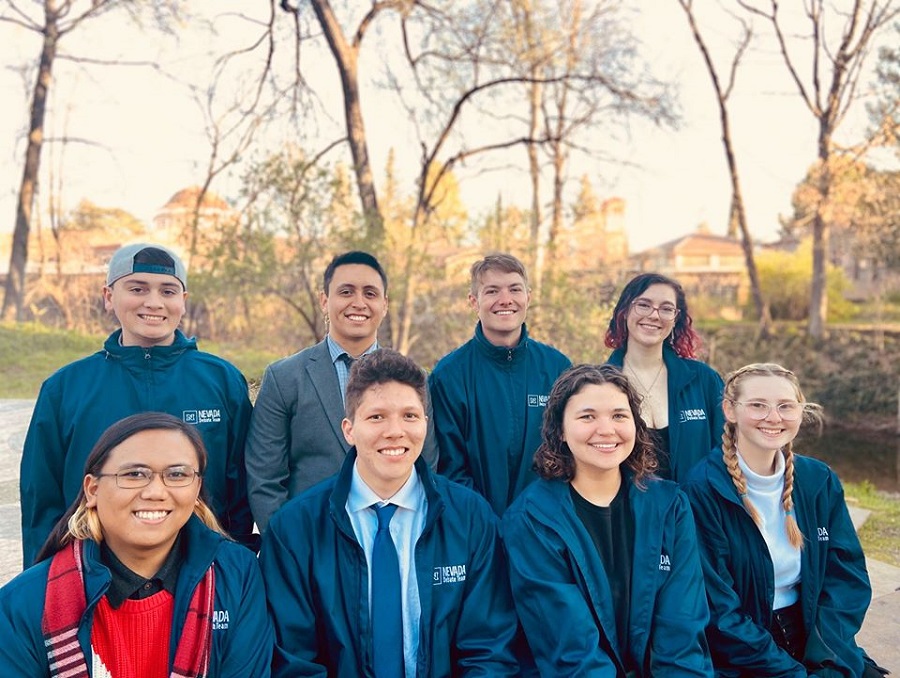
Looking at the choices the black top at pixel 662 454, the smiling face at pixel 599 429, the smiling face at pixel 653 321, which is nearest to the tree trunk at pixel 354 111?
the smiling face at pixel 653 321

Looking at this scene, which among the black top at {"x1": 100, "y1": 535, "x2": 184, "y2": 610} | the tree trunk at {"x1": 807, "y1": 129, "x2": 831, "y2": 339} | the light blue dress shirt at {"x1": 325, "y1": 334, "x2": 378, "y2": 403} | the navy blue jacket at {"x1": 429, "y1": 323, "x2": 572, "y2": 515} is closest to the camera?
the black top at {"x1": 100, "y1": 535, "x2": 184, "y2": 610}

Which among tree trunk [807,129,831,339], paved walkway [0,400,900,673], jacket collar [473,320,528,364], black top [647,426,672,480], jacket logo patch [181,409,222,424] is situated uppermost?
tree trunk [807,129,831,339]

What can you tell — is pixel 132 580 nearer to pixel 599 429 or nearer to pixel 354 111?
pixel 599 429

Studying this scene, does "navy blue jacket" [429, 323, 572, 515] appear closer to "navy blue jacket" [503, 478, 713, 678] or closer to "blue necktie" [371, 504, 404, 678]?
"navy blue jacket" [503, 478, 713, 678]

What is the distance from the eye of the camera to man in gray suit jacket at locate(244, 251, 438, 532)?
327cm

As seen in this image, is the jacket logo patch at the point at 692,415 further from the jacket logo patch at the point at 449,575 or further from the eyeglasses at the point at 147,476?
the eyeglasses at the point at 147,476

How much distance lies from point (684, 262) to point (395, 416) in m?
62.6

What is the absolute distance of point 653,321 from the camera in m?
3.90

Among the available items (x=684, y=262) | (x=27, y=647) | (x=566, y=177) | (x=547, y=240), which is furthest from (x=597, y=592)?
(x=684, y=262)

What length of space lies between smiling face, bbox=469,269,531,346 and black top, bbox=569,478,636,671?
992mm

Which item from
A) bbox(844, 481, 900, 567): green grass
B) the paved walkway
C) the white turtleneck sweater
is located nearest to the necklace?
the white turtleneck sweater

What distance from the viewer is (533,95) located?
62.4 ft

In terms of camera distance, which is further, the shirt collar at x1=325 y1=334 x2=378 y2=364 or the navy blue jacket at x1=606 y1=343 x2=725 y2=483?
the navy blue jacket at x1=606 y1=343 x2=725 y2=483

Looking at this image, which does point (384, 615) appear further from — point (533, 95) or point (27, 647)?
point (533, 95)
